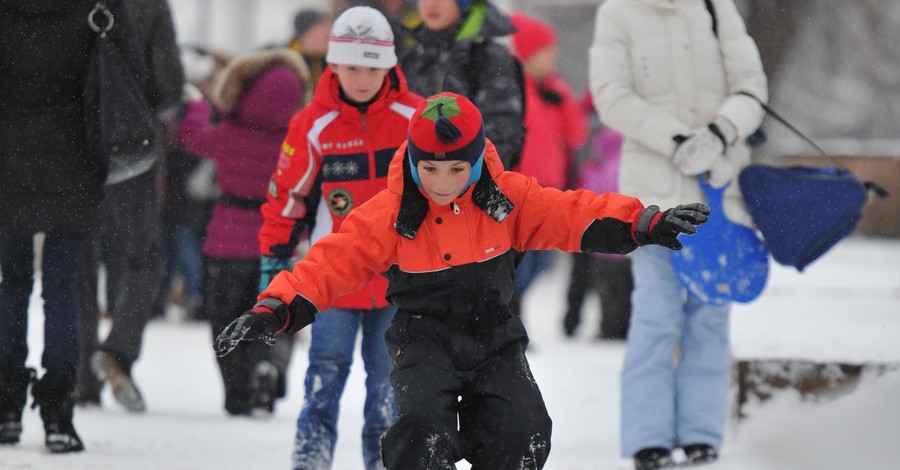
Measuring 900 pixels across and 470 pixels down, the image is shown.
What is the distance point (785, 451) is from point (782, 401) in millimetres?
636

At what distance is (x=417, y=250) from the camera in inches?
151

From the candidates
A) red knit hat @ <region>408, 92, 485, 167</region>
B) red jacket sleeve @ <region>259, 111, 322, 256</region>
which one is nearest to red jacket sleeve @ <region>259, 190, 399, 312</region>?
red knit hat @ <region>408, 92, 485, 167</region>

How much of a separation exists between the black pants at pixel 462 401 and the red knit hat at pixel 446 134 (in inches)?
19.2

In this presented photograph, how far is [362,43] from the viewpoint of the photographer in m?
4.70

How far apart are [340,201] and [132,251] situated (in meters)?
2.01

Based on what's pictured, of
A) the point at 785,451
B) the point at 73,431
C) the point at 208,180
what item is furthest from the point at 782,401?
the point at 208,180

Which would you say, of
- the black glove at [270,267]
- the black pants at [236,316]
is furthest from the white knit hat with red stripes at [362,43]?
the black pants at [236,316]

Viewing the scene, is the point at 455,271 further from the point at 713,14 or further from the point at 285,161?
the point at 713,14

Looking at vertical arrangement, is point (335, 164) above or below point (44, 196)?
above

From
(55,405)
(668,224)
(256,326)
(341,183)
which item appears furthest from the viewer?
(55,405)

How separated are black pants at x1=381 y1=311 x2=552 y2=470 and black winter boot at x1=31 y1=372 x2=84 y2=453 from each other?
1646mm

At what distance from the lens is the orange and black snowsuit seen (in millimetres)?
3754

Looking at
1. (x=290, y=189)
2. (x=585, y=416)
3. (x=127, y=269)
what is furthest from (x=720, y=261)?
(x=127, y=269)

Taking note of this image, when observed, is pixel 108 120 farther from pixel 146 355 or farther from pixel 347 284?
pixel 146 355
